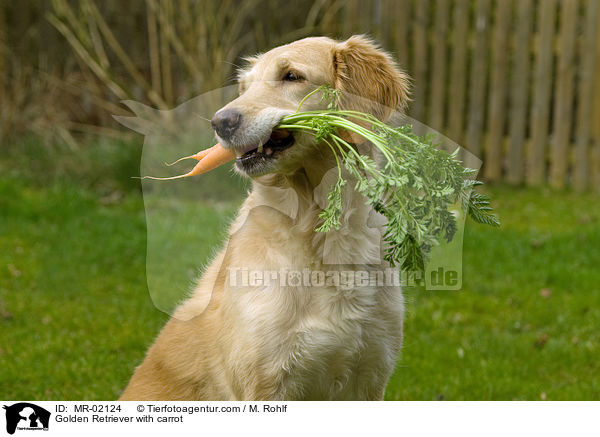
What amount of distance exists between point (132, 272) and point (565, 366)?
3311 millimetres

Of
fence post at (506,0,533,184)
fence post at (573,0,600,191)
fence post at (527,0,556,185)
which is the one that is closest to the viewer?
fence post at (573,0,600,191)

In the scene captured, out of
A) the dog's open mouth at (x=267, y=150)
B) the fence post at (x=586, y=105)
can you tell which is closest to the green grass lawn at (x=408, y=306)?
the dog's open mouth at (x=267, y=150)

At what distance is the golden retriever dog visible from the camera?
2723 millimetres

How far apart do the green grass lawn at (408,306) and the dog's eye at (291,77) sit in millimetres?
742

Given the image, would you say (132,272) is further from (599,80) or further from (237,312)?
(599,80)

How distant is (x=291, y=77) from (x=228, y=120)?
371mm

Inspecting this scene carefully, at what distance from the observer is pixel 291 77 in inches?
111

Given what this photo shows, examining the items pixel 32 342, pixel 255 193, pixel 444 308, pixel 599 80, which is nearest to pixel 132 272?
pixel 32 342

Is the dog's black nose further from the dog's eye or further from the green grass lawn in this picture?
the green grass lawn

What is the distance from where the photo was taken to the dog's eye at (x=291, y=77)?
9.20ft

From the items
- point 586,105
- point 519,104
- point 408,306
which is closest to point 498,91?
point 519,104

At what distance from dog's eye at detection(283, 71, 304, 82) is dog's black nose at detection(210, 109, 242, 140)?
1.06 feet

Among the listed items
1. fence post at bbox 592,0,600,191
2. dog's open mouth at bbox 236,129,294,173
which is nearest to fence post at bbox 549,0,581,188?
fence post at bbox 592,0,600,191

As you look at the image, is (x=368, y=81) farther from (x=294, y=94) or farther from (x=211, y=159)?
(x=211, y=159)
